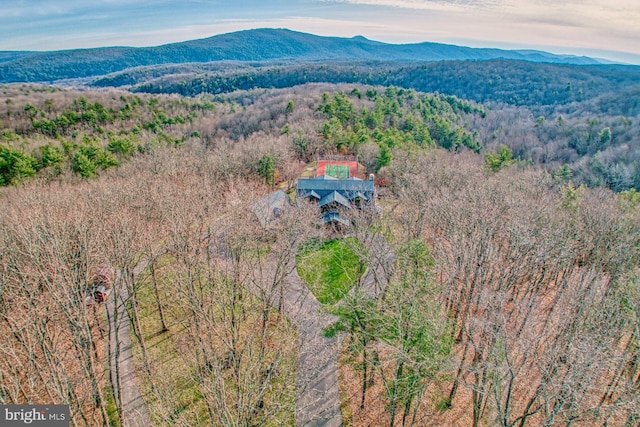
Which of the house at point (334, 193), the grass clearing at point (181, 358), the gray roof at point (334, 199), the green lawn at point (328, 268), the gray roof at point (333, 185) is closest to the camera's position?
the grass clearing at point (181, 358)

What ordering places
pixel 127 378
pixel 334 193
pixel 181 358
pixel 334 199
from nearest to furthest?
pixel 127 378
pixel 181 358
pixel 334 199
pixel 334 193

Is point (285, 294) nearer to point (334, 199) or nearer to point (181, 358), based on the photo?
point (181, 358)

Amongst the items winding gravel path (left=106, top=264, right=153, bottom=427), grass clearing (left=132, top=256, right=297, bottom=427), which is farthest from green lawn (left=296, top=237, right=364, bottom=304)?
winding gravel path (left=106, top=264, right=153, bottom=427)

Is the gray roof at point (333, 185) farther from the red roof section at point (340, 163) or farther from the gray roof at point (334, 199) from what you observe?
the red roof section at point (340, 163)

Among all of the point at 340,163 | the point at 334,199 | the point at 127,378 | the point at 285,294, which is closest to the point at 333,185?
the point at 334,199

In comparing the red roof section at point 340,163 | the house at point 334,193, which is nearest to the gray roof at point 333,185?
the house at point 334,193

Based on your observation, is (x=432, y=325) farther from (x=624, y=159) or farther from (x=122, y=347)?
(x=624, y=159)
